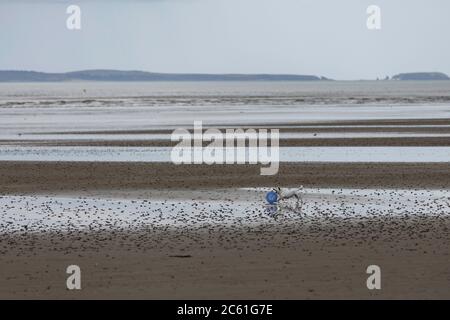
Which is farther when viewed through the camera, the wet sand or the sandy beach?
the sandy beach

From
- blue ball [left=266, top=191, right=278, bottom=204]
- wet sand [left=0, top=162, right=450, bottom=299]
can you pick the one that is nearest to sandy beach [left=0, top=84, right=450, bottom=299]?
wet sand [left=0, top=162, right=450, bottom=299]

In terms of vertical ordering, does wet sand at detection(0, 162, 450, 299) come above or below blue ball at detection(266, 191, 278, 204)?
below

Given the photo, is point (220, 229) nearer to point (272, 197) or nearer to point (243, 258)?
point (243, 258)

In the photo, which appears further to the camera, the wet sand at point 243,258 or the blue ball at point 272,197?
the blue ball at point 272,197

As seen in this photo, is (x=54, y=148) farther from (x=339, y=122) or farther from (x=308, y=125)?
(x=339, y=122)

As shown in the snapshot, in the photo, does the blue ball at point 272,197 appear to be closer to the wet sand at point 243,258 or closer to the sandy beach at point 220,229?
the sandy beach at point 220,229

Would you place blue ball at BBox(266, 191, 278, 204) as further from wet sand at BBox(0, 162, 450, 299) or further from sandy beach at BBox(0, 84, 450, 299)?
wet sand at BBox(0, 162, 450, 299)

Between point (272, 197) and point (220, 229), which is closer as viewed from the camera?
point (220, 229)

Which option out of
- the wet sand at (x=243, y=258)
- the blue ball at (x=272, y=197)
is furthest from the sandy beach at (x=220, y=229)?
the blue ball at (x=272, y=197)

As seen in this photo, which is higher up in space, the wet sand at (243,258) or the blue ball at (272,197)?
the blue ball at (272,197)

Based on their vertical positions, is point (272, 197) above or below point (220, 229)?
above

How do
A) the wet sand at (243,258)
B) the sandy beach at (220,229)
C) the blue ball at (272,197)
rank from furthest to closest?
the blue ball at (272,197), the sandy beach at (220,229), the wet sand at (243,258)

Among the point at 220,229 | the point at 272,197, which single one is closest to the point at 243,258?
the point at 220,229

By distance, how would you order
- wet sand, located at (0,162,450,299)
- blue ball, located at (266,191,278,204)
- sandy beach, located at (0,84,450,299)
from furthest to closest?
blue ball, located at (266,191,278,204) → sandy beach, located at (0,84,450,299) → wet sand, located at (0,162,450,299)
